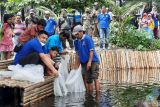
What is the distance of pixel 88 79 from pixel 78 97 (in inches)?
22.4

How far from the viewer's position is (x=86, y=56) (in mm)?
10758

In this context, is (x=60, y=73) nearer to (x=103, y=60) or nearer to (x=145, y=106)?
(x=145, y=106)

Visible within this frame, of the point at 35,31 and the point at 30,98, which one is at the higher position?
the point at 35,31

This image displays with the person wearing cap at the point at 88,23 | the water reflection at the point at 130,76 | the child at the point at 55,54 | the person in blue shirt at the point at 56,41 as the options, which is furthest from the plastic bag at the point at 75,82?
the person wearing cap at the point at 88,23

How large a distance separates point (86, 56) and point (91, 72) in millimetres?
420

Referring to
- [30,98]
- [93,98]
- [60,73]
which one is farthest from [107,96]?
[30,98]

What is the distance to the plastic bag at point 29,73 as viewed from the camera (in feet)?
32.6

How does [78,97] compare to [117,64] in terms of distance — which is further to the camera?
[117,64]

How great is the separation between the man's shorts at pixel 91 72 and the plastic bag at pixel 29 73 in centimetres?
125

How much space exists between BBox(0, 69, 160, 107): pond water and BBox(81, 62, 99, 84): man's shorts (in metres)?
0.37

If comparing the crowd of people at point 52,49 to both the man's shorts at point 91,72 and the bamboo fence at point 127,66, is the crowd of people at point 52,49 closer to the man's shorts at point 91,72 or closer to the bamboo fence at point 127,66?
the man's shorts at point 91,72

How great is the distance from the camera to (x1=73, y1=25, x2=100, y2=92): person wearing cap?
1059 cm

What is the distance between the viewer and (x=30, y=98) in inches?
379

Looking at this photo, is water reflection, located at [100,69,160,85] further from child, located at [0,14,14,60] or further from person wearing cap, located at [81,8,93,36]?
person wearing cap, located at [81,8,93,36]
